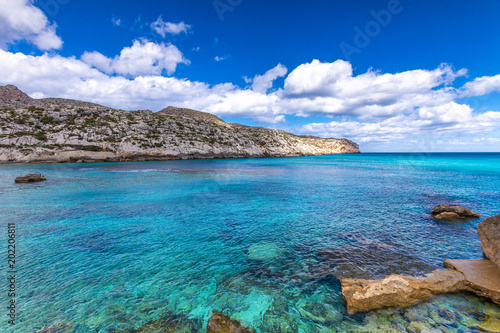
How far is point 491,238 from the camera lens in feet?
30.5

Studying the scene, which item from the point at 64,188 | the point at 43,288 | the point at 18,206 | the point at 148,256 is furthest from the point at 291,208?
the point at 64,188

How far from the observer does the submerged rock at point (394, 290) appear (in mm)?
7293

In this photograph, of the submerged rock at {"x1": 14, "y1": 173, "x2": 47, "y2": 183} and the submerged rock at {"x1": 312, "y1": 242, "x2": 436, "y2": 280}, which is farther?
the submerged rock at {"x1": 14, "y1": 173, "x2": 47, "y2": 183}

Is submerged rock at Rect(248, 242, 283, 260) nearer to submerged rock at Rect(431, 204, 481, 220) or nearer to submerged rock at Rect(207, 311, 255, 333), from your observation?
submerged rock at Rect(207, 311, 255, 333)

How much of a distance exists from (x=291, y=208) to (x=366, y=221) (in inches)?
256

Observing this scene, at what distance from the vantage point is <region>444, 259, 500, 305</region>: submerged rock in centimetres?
752

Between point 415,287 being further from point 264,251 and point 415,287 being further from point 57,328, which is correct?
point 57,328

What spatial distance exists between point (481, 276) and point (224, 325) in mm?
10127

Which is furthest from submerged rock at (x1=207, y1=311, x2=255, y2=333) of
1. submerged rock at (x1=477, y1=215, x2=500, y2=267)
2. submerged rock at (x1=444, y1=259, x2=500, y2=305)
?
submerged rock at (x1=477, y1=215, x2=500, y2=267)

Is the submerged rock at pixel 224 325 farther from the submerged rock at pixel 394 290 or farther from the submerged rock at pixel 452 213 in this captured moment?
the submerged rock at pixel 452 213

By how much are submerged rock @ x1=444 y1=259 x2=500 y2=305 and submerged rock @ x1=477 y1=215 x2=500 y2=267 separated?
0.37 m

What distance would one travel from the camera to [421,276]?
29.0 ft

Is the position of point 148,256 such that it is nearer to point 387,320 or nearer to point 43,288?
point 43,288

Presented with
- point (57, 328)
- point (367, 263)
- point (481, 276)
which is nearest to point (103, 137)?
point (57, 328)
